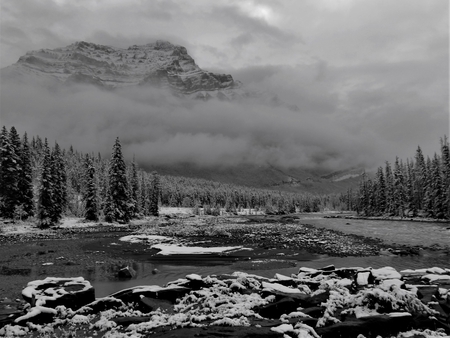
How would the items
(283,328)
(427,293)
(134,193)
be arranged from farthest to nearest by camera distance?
(134,193)
(427,293)
(283,328)

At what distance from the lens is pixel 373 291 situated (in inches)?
477

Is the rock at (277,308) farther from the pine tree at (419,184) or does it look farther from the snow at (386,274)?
the pine tree at (419,184)

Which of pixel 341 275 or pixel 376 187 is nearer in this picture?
pixel 341 275

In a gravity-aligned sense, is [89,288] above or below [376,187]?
below

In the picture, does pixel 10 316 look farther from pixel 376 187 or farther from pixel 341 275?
pixel 376 187

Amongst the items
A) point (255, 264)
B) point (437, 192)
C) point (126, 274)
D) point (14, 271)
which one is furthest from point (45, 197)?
point (437, 192)

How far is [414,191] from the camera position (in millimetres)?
104500

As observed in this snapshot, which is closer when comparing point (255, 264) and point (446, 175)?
point (255, 264)

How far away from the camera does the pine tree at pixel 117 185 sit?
7400cm

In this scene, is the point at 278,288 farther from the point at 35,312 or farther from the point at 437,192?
the point at 437,192

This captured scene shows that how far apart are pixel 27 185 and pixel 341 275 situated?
6830 centimetres

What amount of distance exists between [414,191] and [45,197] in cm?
10940

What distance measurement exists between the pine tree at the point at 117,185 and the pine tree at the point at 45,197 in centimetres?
1395

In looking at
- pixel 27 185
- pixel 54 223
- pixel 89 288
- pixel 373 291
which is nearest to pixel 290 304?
pixel 373 291
